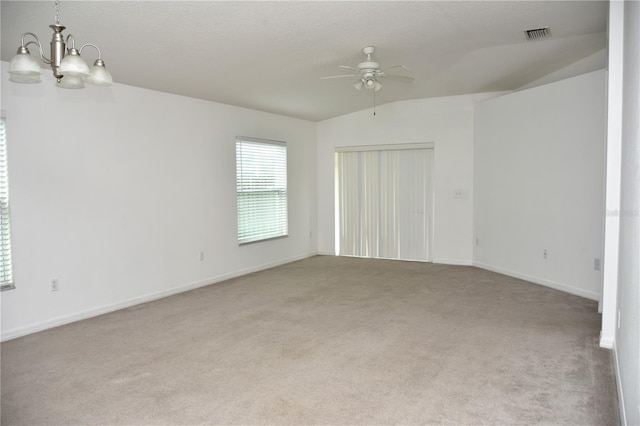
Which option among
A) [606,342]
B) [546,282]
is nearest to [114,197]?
[606,342]

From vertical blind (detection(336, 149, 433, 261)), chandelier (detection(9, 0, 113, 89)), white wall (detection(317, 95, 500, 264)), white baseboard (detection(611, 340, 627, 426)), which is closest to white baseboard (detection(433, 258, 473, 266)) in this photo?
white wall (detection(317, 95, 500, 264))

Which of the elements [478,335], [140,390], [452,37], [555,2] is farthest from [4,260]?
[555,2]

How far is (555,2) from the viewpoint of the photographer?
379 cm

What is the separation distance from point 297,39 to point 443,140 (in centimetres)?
406

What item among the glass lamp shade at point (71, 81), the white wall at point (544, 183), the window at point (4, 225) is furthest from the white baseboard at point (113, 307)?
the white wall at point (544, 183)

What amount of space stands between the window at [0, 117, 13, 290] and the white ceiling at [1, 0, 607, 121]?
0.85 meters

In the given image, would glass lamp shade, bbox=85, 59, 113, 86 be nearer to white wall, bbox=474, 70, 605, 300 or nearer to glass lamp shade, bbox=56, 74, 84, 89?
glass lamp shade, bbox=56, 74, 84, 89

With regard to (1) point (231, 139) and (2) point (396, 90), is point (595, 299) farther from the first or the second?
(1) point (231, 139)

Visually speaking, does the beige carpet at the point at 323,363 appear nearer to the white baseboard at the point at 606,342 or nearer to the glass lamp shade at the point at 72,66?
the white baseboard at the point at 606,342

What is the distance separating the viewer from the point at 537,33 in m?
4.59

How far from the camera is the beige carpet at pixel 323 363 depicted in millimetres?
2781

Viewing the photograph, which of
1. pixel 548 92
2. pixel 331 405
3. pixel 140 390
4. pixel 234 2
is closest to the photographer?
pixel 331 405

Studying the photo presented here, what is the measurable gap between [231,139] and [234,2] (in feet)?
10.9

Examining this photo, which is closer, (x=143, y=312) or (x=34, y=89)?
(x=34, y=89)
